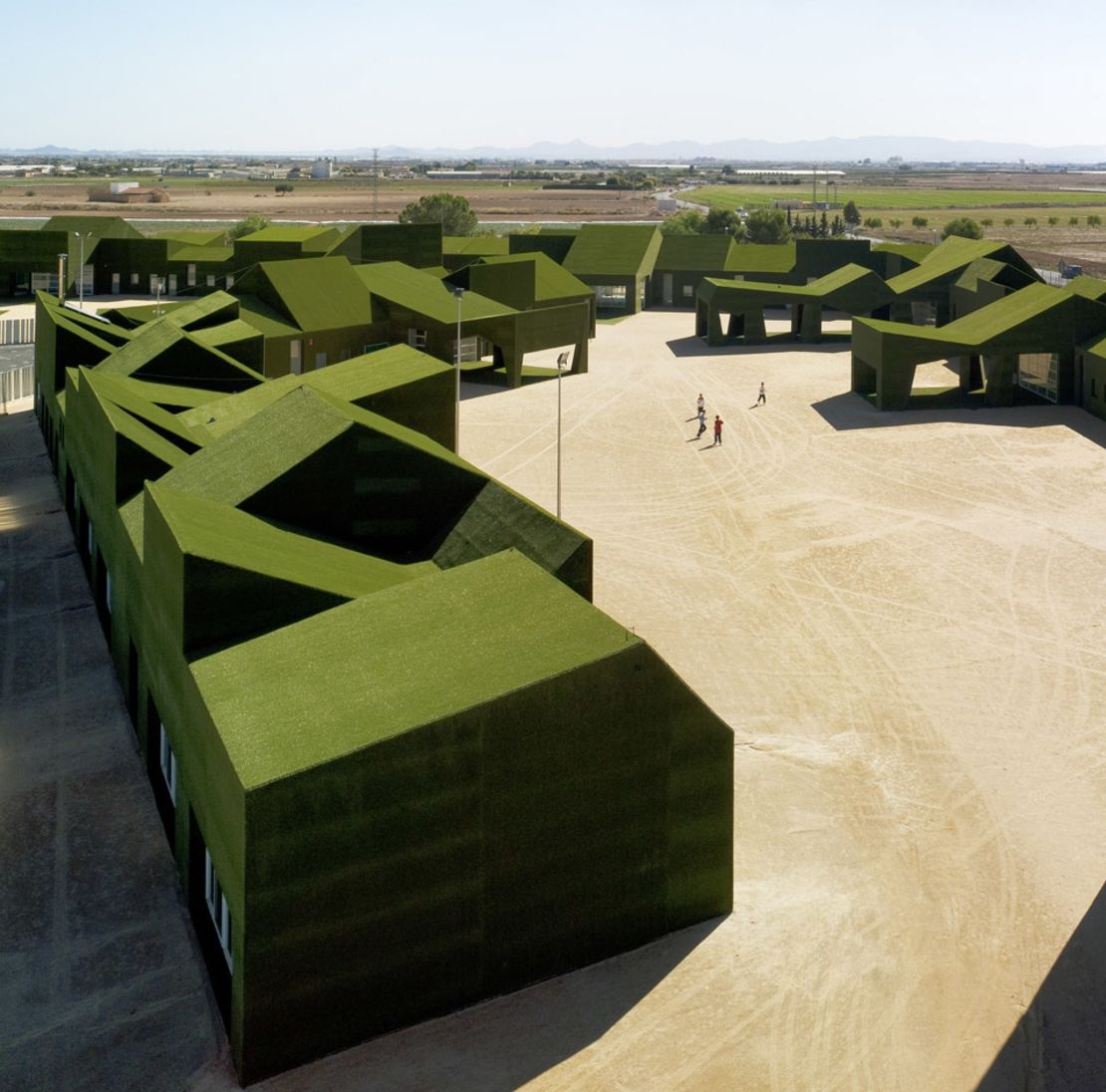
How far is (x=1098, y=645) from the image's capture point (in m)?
28.9

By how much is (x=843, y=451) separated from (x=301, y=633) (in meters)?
32.2

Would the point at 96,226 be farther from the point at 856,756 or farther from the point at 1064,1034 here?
the point at 1064,1034

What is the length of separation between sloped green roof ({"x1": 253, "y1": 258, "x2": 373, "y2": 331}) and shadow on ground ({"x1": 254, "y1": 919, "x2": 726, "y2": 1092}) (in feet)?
141

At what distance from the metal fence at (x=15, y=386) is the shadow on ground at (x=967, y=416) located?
35.4m

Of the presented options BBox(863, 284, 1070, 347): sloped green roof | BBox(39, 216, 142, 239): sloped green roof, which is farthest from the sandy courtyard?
BBox(39, 216, 142, 239): sloped green roof

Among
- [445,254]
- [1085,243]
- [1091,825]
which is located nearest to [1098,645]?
[1091,825]

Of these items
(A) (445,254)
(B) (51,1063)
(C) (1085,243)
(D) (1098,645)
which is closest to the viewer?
(B) (51,1063)

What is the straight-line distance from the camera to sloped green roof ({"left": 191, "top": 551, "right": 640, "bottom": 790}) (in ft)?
52.0

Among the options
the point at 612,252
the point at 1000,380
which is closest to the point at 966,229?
the point at 612,252

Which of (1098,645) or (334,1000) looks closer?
(334,1000)

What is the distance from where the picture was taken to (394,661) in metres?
17.8

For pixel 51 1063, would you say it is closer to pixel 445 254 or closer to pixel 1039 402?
pixel 1039 402

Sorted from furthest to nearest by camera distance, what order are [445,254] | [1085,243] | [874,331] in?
1. [1085,243]
2. [445,254]
3. [874,331]

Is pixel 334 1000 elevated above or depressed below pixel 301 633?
below
